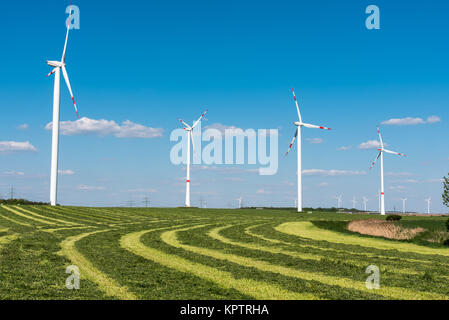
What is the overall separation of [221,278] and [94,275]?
15.9ft

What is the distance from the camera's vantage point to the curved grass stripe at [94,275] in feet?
44.2

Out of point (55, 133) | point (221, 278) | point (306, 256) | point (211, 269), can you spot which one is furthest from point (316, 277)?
point (55, 133)

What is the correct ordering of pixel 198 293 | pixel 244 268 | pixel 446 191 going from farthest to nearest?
1. pixel 446 191
2. pixel 244 268
3. pixel 198 293

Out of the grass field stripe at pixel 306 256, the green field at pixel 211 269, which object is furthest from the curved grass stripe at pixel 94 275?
the grass field stripe at pixel 306 256

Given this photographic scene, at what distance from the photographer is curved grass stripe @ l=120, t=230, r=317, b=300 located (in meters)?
13.4

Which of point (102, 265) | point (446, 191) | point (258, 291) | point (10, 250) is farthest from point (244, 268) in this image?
point (446, 191)

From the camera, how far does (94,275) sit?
16.4m

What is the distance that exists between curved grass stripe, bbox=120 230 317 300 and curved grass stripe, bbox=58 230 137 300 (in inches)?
119

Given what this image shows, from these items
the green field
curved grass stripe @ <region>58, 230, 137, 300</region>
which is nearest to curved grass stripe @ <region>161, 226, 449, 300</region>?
the green field

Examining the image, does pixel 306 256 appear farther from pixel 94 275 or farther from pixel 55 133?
pixel 55 133
